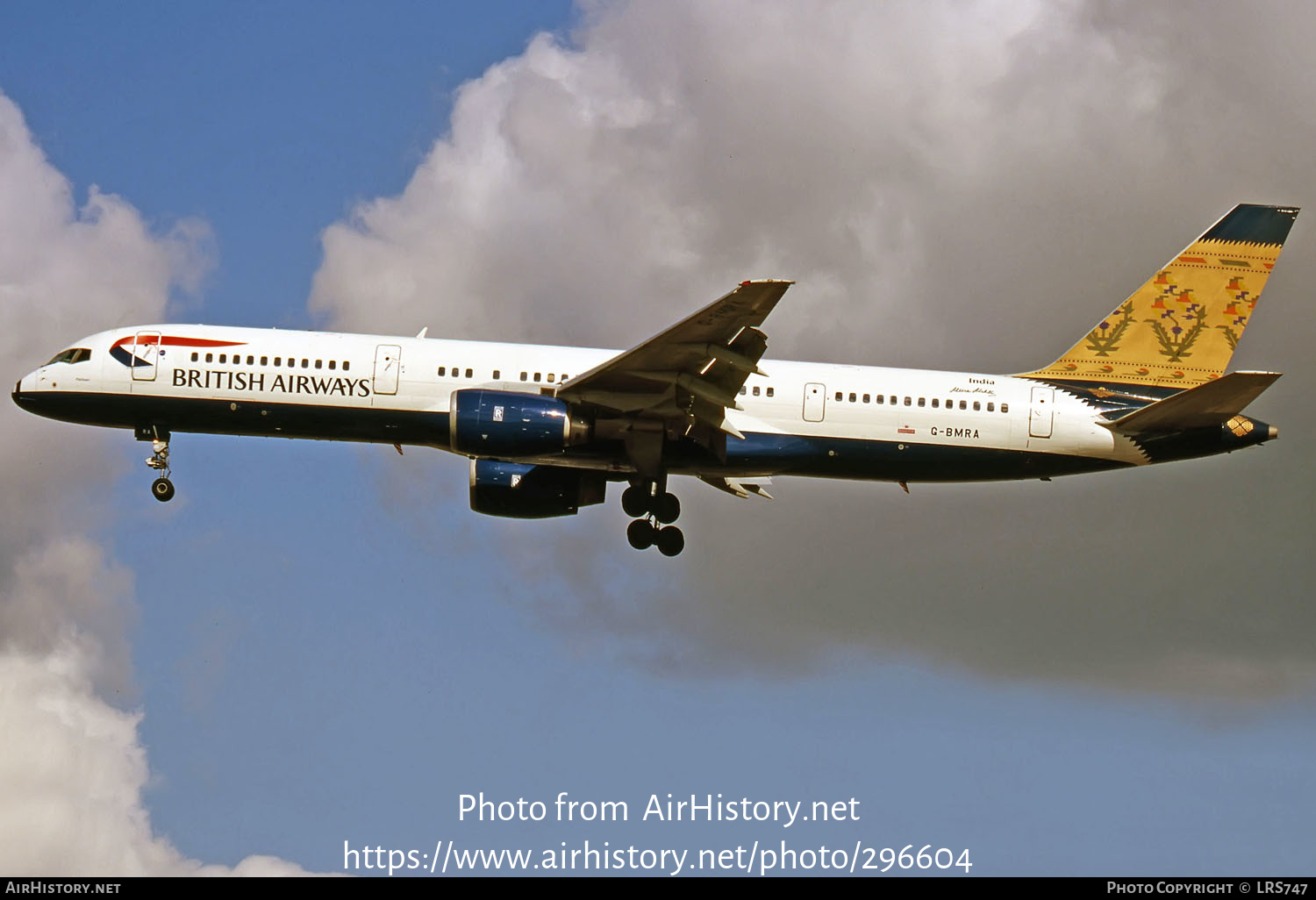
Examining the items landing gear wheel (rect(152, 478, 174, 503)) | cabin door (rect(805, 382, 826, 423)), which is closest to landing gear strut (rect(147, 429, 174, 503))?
landing gear wheel (rect(152, 478, 174, 503))

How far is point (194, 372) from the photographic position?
45094 millimetres

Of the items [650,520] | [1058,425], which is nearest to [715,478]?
[650,520]

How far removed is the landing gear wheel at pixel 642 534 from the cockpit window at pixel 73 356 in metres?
15.7

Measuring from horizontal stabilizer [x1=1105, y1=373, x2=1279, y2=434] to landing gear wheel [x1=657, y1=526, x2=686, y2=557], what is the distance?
11.9 metres

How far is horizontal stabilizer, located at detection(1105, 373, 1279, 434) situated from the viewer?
133 ft

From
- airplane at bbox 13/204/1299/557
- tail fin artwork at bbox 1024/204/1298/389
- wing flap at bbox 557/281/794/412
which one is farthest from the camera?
tail fin artwork at bbox 1024/204/1298/389

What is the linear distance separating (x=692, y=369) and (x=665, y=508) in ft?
16.6

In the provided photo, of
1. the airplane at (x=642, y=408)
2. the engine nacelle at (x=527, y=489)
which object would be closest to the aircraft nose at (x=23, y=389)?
the airplane at (x=642, y=408)

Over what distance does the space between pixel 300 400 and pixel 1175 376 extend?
24.2 meters

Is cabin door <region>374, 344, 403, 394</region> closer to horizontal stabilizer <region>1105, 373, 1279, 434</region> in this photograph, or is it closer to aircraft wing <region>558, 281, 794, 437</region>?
aircraft wing <region>558, 281, 794, 437</region>

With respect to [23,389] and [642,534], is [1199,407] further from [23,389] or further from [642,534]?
[23,389]

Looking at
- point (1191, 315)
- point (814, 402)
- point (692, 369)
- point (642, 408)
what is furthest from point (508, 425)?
point (1191, 315)

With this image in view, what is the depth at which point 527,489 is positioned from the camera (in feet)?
156
